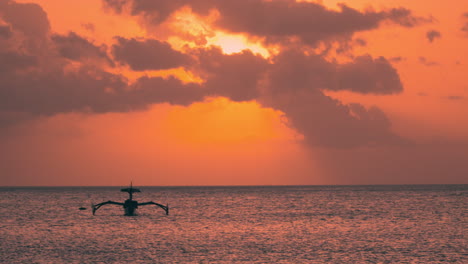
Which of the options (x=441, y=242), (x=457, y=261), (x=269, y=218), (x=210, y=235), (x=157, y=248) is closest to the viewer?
(x=457, y=261)

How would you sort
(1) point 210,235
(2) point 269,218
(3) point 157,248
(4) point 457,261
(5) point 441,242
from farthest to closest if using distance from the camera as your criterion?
(2) point 269,218 → (1) point 210,235 → (5) point 441,242 → (3) point 157,248 → (4) point 457,261

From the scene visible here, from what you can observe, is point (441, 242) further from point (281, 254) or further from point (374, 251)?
point (281, 254)

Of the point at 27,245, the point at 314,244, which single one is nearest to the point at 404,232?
the point at 314,244

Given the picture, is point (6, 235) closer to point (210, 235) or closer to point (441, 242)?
point (210, 235)

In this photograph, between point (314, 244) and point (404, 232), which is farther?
point (404, 232)

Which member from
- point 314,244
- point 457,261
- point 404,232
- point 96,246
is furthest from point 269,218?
point 457,261

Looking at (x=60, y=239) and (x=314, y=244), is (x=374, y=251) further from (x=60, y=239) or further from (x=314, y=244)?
(x=60, y=239)

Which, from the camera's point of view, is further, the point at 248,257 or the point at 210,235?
the point at 210,235

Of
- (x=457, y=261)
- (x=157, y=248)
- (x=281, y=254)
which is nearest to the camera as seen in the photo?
(x=457, y=261)

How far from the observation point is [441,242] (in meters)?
71.0

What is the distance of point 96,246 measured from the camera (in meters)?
A: 67.1

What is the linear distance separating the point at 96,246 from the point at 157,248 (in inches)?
271

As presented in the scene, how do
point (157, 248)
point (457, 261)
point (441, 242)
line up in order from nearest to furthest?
1. point (457, 261)
2. point (157, 248)
3. point (441, 242)

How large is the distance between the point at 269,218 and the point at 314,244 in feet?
138
